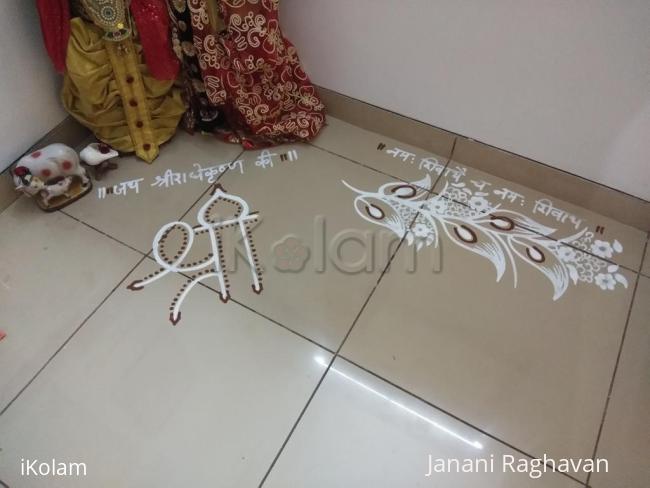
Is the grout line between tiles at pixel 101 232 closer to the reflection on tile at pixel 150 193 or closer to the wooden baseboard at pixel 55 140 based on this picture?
the reflection on tile at pixel 150 193

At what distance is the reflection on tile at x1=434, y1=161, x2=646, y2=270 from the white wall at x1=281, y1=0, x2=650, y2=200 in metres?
0.11

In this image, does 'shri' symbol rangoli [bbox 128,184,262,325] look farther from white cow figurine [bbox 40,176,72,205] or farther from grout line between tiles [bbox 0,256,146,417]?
white cow figurine [bbox 40,176,72,205]

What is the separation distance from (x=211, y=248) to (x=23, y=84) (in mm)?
640

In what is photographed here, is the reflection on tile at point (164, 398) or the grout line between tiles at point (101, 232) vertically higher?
the grout line between tiles at point (101, 232)

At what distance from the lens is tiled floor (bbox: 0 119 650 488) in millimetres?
938

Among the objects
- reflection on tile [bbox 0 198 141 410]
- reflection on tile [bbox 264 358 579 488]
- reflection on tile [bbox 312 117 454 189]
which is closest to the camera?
reflection on tile [bbox 264 358 579 488]

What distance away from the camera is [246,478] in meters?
0.91

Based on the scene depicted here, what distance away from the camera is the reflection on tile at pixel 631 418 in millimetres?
913

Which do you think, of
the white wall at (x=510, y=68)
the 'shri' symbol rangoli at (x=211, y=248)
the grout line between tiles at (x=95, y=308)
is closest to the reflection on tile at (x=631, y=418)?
the white wall at (x=510, y=68)

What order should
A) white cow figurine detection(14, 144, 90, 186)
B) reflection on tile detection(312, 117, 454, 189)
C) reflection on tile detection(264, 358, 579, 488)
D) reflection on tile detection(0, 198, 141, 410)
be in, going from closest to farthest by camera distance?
reflection on tile detection(264, 358, 579, 488)
reflection on tile detection(0, 198, 141, 410)
white cow figurine detection(14, 144, 90, 186)
reflection on tile detection(312, 117, 454, 189)

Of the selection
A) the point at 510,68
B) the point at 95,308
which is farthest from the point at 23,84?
the point at 510,68

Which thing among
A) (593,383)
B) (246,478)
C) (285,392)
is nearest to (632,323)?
Result: (593,383)

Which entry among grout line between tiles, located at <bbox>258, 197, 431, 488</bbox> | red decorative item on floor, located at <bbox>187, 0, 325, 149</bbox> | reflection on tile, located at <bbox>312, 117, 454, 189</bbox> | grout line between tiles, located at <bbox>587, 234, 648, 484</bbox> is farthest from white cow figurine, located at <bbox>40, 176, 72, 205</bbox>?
grout line between tiles, located at <bbox>587, 234, 648, 484</bbox>

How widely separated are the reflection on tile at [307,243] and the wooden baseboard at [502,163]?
16cm
